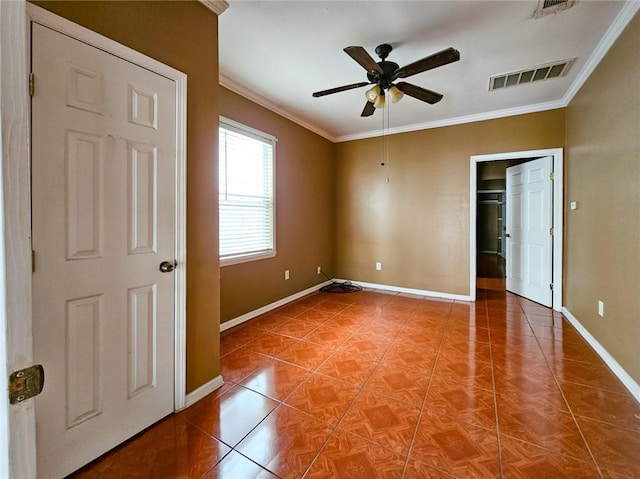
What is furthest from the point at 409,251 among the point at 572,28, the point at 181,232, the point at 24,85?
the point at 24,85

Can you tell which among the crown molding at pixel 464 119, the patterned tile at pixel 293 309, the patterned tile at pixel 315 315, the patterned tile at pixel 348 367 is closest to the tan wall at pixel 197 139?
the patterned tile at pixel 348 367

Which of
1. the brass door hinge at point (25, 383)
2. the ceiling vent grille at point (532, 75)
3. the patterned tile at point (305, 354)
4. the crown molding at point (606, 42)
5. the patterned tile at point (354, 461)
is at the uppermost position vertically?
the ceiling vent grille at point (532, 75)

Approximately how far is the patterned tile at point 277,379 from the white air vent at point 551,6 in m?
3.16

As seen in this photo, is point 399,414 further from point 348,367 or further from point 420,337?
point 420,337

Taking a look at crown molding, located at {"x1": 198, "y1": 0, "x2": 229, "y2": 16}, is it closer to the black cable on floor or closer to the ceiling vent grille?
the ceiling vent grille

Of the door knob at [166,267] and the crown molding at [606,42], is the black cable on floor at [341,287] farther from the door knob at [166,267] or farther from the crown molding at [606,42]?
the crown molding at [606,42]

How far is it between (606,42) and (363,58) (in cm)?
209

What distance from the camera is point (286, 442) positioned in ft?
5.21

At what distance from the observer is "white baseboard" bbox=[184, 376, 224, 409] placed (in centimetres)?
189

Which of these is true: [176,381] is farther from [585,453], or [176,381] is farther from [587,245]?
[587,245]

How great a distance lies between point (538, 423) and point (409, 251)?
3.12 meters

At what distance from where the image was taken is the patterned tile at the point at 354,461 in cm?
139

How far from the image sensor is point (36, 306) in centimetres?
123

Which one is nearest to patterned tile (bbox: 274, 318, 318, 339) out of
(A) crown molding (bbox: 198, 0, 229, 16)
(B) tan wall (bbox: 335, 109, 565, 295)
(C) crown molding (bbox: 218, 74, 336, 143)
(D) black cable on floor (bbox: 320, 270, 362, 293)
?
(D) black cable on floor (bbox: 320, 270, 362, 293)
